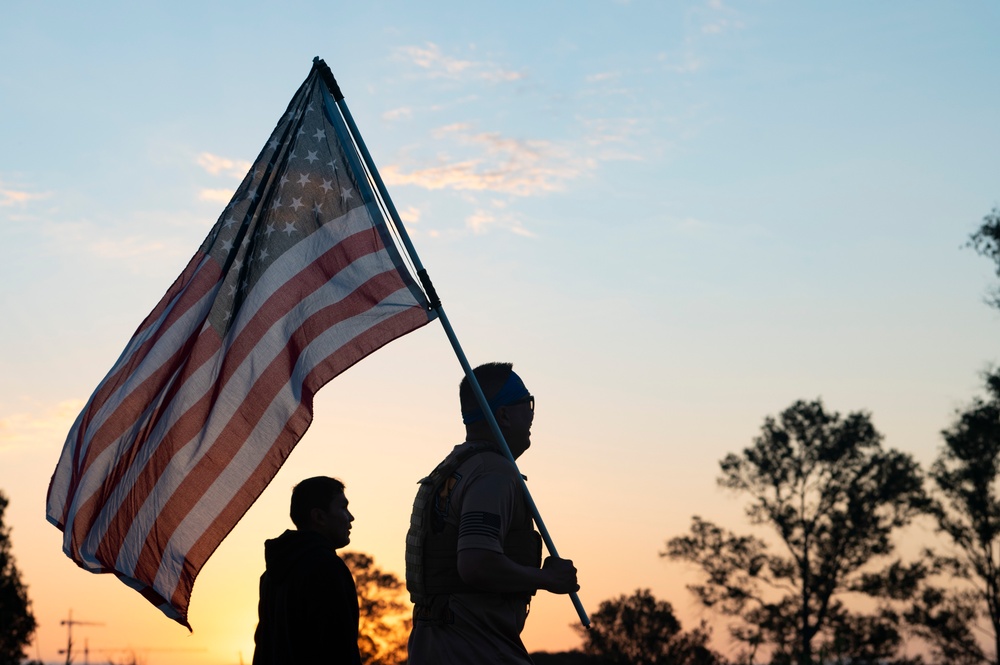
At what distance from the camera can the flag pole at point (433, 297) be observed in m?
5.42

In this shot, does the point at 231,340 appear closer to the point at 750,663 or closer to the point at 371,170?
the point at 371,170

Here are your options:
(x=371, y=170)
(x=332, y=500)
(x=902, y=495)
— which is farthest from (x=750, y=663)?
(x=902, y=495)

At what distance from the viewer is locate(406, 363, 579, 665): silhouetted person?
4.98 m

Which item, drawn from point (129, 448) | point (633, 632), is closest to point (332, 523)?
point (129, 448)

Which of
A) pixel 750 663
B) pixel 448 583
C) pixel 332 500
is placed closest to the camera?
pixel 448 583

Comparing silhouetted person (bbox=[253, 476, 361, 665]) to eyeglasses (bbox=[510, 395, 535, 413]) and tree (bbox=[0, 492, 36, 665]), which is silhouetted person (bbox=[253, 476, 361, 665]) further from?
tree (bbox=[0, 492, 36, 665])

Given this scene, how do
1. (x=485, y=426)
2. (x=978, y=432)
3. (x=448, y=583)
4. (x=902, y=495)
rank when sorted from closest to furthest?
(x=448, y=583)
(x=485, y=426)
(x=978, y=432)
(x=902, y=495)

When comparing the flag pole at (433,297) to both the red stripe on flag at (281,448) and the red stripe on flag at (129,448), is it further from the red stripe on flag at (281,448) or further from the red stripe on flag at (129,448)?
the red stripe on flag at (129,448)

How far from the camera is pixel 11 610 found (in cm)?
5766

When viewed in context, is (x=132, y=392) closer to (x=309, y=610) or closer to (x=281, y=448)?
(x=281, y=448)

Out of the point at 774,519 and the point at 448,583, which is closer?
the point at 448,583

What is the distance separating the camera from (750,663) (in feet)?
28.6

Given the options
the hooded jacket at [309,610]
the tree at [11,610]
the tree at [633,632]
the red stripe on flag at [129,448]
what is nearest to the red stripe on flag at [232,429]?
the red stripe on flag at [129,448]

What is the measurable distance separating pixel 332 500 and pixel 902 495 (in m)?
44.1
